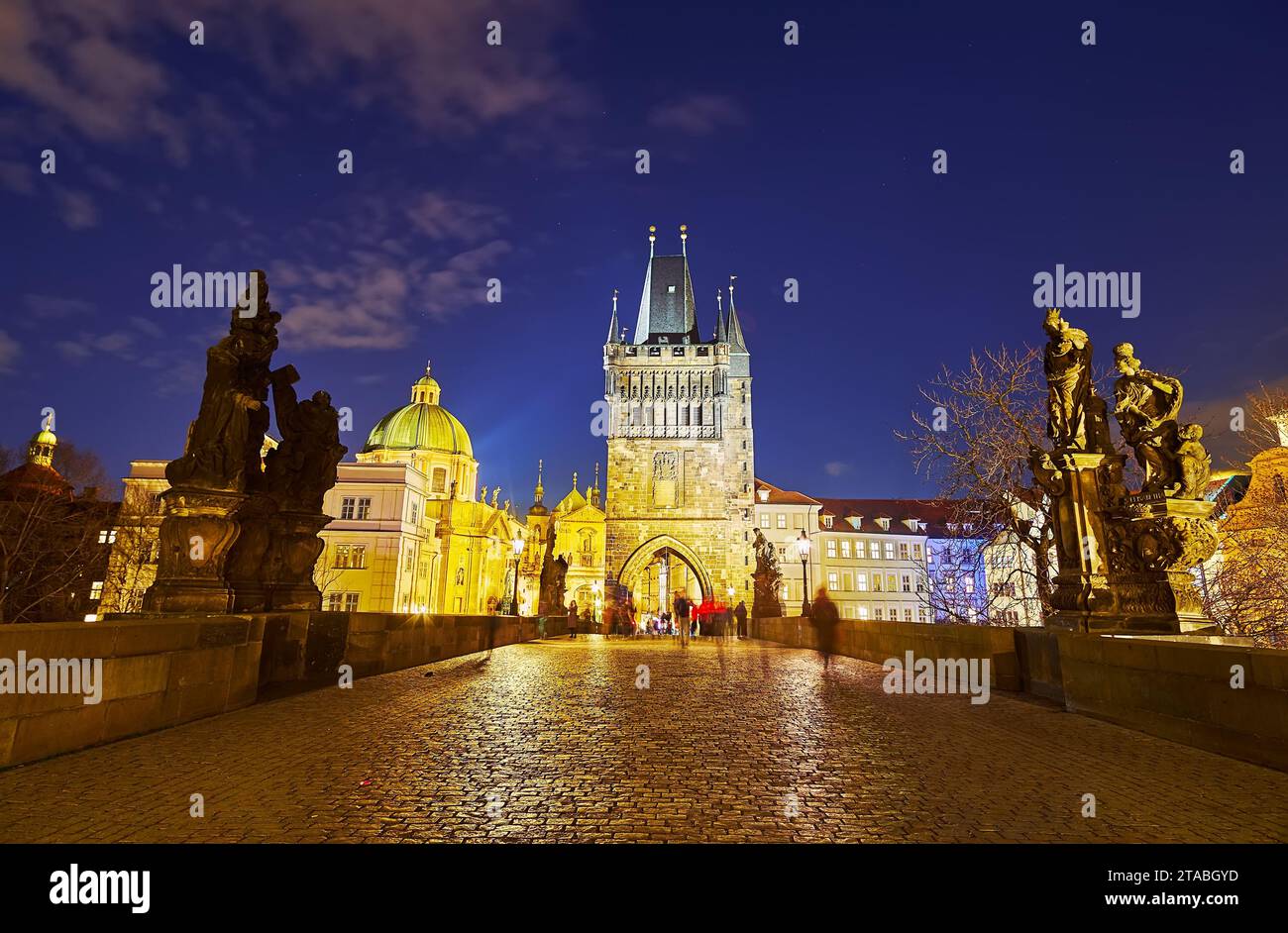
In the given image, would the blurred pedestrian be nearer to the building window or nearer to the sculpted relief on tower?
the sculpted relief on tower

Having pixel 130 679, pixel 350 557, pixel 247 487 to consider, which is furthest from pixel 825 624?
pixel 350 557

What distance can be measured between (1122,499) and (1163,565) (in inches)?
32.2

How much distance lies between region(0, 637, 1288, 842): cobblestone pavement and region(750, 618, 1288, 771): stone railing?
0.18 meters

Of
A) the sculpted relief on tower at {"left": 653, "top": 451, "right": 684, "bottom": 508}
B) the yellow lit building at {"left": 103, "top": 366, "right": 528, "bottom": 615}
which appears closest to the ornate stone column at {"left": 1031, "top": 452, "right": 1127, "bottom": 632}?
the yellow lit building at {"left": 103, "top": 366, "right": 528, "bottom": 615}

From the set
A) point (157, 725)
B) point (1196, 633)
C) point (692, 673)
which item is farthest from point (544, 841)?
point (692, 673)

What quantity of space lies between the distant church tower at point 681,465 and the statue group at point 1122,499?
39.1m

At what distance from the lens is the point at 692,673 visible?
10.9 m

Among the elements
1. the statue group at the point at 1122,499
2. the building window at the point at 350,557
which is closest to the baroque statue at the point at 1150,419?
the statue group at the point at 1122,499

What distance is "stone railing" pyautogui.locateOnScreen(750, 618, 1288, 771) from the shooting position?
4.23 meters

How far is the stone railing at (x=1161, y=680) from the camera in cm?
423

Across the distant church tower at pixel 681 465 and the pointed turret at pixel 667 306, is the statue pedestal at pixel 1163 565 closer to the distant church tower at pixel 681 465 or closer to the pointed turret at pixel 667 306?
the distant church tower at pixel 681 465

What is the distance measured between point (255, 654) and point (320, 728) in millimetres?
1721
